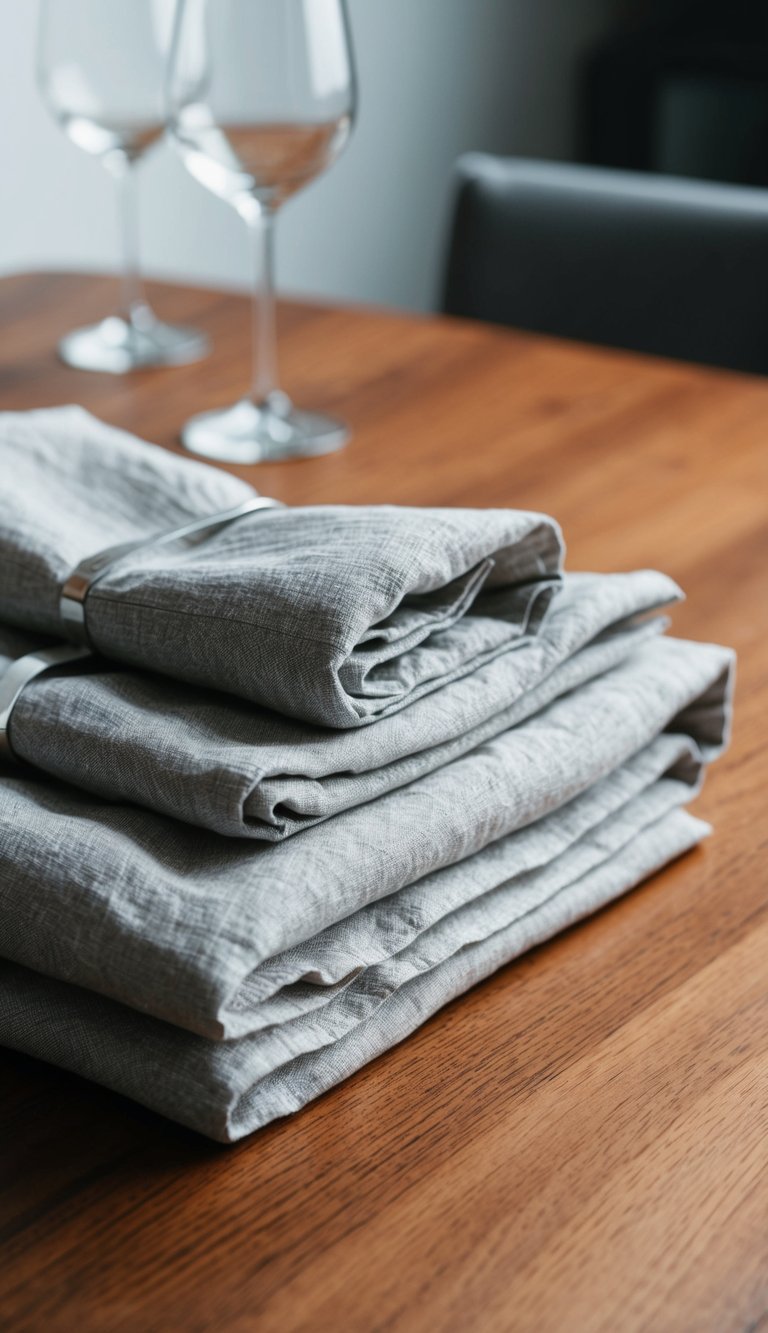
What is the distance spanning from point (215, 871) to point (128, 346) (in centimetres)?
76

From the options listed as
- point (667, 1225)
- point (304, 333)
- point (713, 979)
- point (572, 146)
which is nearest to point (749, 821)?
point (713, 979)

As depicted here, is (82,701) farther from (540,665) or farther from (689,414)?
(689,414)

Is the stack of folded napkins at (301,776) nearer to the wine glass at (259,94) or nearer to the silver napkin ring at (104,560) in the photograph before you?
the silver napkin ring at (104,560)

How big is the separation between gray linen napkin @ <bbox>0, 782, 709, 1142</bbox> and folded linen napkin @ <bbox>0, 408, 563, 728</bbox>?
0.07 metres

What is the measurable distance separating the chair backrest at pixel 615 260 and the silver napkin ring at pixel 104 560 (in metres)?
0.78

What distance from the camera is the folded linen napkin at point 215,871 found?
0.36 meters

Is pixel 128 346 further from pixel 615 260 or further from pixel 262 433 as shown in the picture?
pixel 615 260

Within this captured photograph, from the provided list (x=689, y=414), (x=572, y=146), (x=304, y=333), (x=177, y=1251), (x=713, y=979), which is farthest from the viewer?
(x=572, y=146)

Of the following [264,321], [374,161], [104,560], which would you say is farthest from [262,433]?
[374,161]

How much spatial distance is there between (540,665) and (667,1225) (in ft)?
0.60

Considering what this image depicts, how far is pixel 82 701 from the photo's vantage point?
45 cm

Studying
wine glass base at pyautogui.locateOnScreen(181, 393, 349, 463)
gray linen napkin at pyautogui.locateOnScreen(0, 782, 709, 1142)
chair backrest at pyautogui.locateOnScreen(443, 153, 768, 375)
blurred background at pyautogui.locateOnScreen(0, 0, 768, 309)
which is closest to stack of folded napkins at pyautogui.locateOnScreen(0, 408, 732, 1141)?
gray linen napkin at pyautogui.locateOnScreen(0, 782, 709, 1142)

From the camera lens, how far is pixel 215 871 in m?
0.39

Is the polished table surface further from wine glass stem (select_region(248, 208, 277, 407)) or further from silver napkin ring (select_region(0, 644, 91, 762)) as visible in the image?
wine glass stem (select_region(248, 208, 277, 407))
